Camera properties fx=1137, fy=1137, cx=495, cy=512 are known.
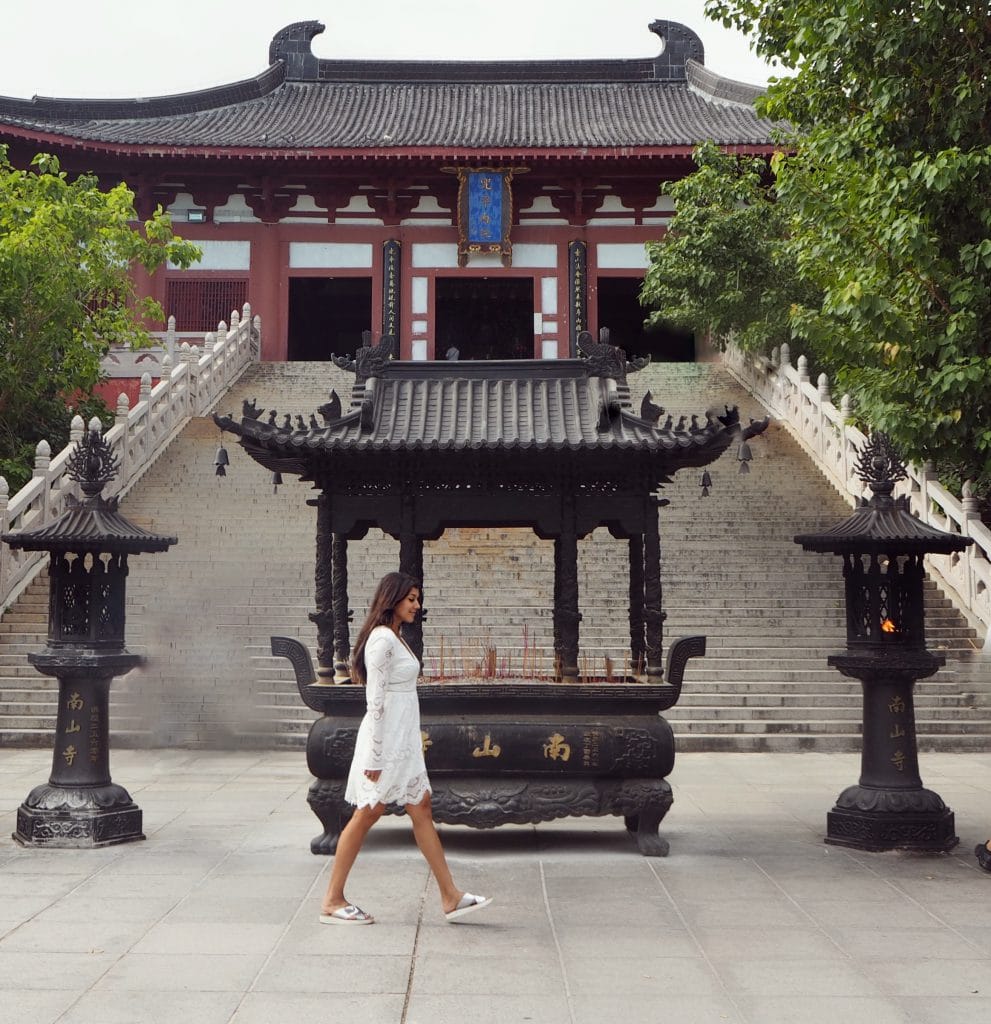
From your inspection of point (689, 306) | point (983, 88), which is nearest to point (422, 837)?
point (983, 88)

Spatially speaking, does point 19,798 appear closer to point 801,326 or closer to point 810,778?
point 810,778

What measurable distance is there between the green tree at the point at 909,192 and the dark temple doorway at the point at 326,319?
787 inches

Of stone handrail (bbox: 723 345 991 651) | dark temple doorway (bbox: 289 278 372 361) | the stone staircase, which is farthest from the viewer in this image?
dark temple doorway (bbox: 289 278 372 361)

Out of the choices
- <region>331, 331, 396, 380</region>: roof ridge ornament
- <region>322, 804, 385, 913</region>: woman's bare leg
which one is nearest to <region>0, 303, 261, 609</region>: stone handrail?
<region>331, 331, 396, 380</region>: roof ridge ornament

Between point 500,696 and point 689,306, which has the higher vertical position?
point 689,306

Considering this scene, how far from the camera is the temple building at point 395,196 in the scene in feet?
78.3

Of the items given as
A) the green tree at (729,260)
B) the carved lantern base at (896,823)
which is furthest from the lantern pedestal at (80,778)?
the green tree at (729,260)

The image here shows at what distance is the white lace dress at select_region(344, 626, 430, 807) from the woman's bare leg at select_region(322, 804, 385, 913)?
0.17 ft

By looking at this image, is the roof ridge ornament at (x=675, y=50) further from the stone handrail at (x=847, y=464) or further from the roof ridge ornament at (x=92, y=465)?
the roof ridge ornament at (x=92, y=465)

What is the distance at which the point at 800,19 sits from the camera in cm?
916

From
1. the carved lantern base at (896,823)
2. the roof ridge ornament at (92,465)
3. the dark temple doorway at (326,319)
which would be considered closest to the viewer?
the carved lantern base at (896,823)

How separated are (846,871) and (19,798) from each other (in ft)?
20.2

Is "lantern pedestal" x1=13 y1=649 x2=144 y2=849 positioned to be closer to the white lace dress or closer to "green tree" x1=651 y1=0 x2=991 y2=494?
the white lace dress

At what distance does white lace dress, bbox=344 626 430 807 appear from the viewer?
5375 millimetres
